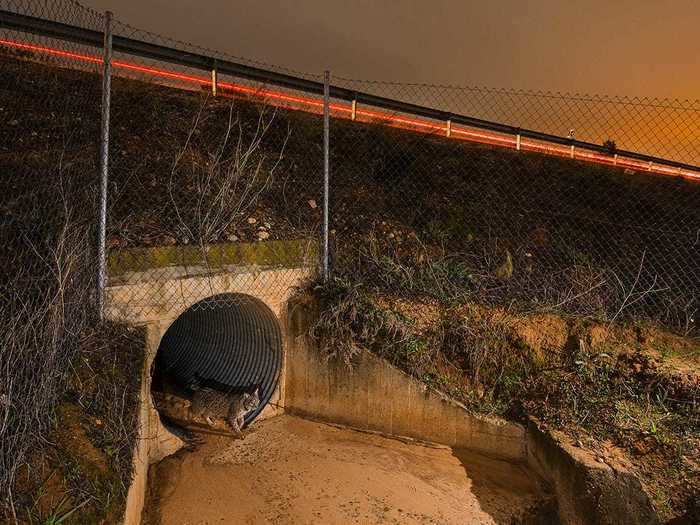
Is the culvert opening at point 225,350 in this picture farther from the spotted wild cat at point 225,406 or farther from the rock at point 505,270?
the rock at point 505,270

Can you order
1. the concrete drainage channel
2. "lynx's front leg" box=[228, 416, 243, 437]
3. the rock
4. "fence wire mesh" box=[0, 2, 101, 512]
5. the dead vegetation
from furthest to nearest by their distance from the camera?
the rock
"lynx's front leg" box=[228, 416, 243, 437]
the dead vegetation
the concrete drainage channel
"fence wire mesh" box=[0, 2, 101, 512]

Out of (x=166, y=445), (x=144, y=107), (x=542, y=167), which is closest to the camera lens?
(x=166, y=445)

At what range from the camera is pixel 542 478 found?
4.20m

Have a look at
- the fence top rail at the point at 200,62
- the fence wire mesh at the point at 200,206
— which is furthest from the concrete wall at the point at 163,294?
the fence top rail at the point at 200,62

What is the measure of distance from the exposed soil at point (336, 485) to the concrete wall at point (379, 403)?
Answer: 0.46 feet

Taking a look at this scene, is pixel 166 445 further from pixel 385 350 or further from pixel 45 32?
pixel 45 32

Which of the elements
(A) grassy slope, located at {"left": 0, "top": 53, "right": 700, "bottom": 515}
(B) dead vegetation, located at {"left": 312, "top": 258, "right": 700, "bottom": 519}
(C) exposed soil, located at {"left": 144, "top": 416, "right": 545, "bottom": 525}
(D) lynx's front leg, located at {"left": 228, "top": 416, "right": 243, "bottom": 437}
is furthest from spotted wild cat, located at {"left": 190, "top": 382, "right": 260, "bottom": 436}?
(A) grassy slope, located at {"left": 0, "top": 53, "right": 700, "bottom": 515}

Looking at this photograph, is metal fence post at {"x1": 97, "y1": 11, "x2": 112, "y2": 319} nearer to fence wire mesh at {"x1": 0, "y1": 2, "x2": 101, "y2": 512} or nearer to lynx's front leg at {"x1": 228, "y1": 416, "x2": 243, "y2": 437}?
fence wire mesh at {"x1": 0, "y1": 2, "x2": 101, "y2": 512}

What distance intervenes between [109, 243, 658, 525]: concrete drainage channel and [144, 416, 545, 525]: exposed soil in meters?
0.15

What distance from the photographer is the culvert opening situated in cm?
577

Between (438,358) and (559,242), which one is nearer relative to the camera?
(438,358)

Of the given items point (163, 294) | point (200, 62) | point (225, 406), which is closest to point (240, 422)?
point (225, 406)

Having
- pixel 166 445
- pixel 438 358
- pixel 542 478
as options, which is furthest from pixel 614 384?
pixel 166 445

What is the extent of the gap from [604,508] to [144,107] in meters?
7.23
